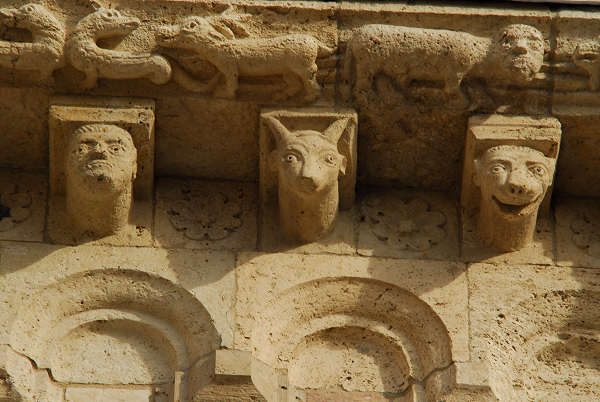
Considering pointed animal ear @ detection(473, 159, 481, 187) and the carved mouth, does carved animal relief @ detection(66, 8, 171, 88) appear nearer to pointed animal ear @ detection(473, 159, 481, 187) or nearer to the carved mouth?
pointed animal ear @ detection(473, 159, 481, 187)

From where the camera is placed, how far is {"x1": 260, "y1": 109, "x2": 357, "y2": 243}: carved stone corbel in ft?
23.4

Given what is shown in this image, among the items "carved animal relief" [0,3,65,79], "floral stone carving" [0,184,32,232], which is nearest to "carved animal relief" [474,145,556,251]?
"carved animal relief" [0,3,65,79]

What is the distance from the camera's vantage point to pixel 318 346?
23.8ft

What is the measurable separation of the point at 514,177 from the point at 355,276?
0.90 meters

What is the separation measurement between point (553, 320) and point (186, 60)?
2.18 metres

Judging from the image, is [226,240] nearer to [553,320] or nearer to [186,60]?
[186,60]

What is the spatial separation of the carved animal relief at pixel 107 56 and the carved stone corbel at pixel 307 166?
0.58 metres

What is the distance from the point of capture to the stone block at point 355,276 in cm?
716

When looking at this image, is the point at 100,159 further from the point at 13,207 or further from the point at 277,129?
the point at 277,129

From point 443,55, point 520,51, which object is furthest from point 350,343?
point 520,51

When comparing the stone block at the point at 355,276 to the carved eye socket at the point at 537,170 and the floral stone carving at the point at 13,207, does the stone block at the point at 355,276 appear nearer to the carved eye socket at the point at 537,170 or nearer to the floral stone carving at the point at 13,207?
the carved eye socket at the point at 537,170

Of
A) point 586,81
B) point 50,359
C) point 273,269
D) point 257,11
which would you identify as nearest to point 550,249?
point 586,81

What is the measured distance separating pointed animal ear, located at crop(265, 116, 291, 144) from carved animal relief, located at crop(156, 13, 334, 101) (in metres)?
0.22

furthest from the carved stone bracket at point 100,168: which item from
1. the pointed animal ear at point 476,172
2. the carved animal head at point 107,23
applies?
the pointed animal ear at point 476,172
